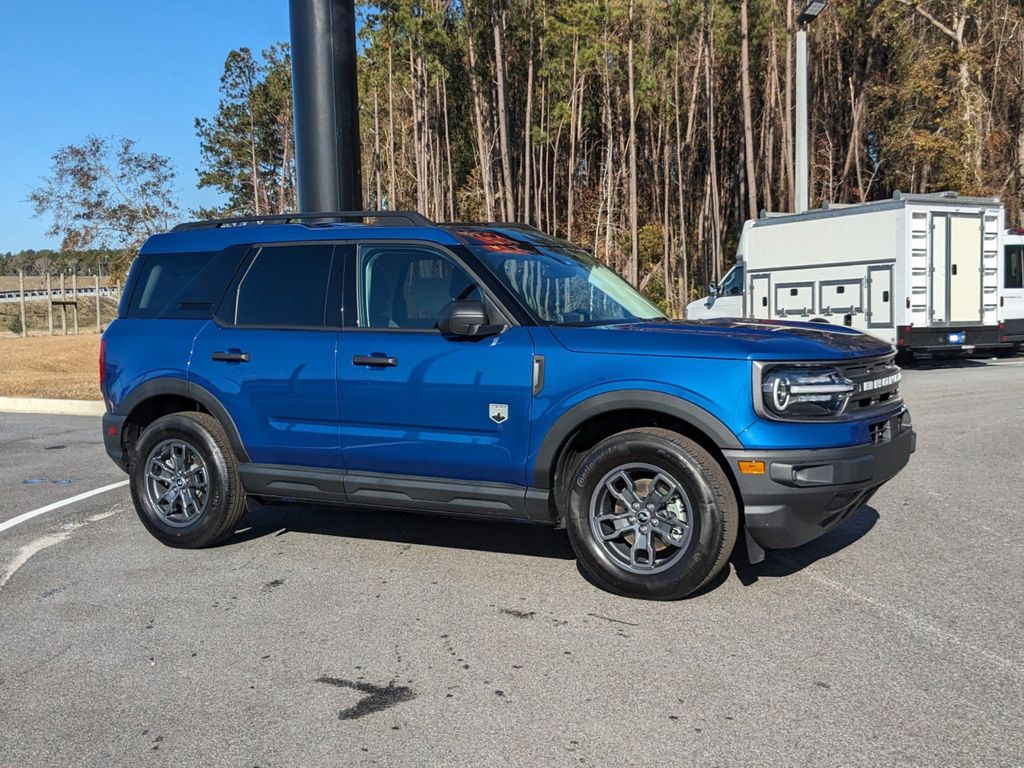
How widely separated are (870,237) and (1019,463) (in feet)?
31.3

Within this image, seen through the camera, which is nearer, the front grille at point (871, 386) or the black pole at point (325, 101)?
the front grille at point (871, 386)

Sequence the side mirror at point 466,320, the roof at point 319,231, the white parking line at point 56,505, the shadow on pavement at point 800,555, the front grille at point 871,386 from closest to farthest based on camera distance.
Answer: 1. the front grille at point 871,386
2. the side mirror at point 466,320
3. the shadow on pavement at point 800,555
4. the roof at point 319,231
5. the white parking line at point 56,505

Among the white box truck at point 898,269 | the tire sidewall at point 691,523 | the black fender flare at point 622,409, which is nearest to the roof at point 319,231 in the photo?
the black fender flare at point 622,409

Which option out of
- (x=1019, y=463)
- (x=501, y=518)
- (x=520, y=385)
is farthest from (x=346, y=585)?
(x=1019, y=463)

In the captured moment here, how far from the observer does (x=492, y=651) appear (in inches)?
158

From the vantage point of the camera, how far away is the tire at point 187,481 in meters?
5.66

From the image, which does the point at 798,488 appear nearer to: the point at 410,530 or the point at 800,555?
the point at 800,555

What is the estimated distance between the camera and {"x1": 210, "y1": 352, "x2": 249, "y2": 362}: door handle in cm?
558

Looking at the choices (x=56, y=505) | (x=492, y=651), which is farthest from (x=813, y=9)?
(x=492, y=651)

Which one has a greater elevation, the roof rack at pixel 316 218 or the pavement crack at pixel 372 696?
the roof rack at pixel 316 218

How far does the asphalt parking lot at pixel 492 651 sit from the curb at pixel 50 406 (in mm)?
8029

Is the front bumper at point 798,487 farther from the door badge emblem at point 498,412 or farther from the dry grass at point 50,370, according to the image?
the dry grass at point 50,370

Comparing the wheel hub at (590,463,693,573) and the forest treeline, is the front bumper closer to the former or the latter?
the wheel hub at (590,463,693,573)

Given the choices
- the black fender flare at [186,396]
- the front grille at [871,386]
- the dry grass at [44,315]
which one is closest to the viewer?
the front grille at [871,386]
